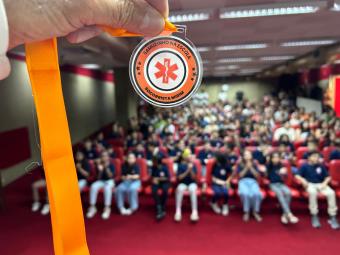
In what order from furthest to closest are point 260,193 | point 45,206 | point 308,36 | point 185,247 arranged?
point 308,36, point 45,206, point 260,193, point 185,247

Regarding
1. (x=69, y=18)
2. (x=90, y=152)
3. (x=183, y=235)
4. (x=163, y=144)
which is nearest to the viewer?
(x=69, y=18)

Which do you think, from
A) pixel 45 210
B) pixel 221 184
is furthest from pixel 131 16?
pixel 45 210

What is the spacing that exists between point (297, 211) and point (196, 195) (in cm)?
173

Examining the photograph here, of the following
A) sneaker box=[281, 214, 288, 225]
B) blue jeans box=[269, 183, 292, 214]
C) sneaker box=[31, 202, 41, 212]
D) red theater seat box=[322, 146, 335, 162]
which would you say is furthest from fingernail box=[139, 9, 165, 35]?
red theater seat box=[322, 146, 335, 162]

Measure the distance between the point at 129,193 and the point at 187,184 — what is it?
101cm

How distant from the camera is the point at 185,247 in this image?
13.3ft

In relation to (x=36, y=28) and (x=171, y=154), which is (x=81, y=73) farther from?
(x=36, y=28)

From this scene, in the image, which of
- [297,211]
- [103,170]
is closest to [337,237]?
[297,211]

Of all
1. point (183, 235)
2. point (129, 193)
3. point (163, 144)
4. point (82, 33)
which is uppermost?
point (82, 33)

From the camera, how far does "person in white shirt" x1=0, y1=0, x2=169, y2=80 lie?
53.0 inches

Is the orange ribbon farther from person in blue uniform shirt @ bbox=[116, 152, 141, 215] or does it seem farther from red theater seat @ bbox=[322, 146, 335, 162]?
red theater seat @ bbox=[322, 146, 335, 162]

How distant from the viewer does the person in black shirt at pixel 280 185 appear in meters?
4.68

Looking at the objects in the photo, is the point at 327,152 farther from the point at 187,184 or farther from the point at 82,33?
the point at 82,33

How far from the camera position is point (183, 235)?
4.40 m
